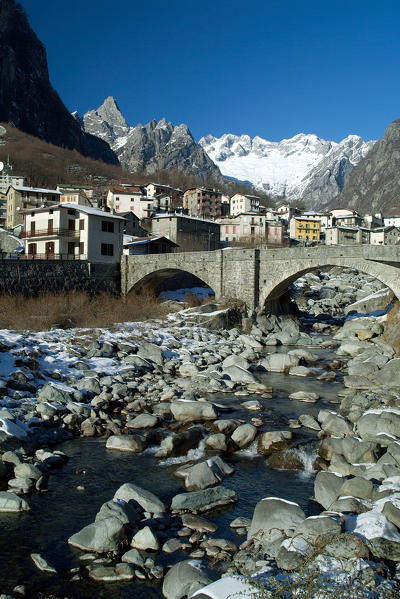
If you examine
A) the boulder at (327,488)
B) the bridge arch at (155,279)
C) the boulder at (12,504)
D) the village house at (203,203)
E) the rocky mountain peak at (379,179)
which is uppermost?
the rocky mountain peak at (379,179)

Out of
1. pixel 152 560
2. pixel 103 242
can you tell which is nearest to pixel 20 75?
pixel 103 242

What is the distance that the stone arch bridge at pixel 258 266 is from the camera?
2566cm

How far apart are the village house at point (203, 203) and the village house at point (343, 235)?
2449cm

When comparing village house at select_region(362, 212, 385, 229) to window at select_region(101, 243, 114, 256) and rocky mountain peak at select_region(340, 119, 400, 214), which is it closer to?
rocky mountain peak at select_region(340, 119, 400, 214)

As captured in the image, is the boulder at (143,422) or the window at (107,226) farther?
the window at (107,226)

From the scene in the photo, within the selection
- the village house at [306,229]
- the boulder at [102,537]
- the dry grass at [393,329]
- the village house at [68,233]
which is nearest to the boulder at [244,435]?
the boulder at [102,537]

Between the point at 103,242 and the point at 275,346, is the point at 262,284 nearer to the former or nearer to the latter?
the point at 275,346

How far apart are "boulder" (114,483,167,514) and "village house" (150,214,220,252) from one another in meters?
45.1

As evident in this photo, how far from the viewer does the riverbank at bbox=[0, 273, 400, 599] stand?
23.9 ft

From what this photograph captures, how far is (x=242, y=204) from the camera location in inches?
3873

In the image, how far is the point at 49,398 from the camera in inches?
580

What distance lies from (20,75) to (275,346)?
118 meters

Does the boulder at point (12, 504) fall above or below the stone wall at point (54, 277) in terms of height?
below

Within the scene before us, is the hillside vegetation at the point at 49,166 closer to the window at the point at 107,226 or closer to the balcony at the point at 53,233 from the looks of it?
the balcony at the point at 53,233
